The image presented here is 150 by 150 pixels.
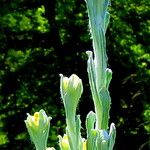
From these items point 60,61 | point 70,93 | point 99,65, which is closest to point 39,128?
point 70,93

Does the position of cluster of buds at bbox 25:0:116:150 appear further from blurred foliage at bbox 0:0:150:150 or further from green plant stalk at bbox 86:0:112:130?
blurred foliage at bbox 0:0:150:150

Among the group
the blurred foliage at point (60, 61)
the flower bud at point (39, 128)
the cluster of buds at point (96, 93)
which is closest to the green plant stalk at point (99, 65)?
the cluster of buds at point (96, 93)

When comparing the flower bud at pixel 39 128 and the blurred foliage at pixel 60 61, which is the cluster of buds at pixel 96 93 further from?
the blurred foliage at pixel 60 61

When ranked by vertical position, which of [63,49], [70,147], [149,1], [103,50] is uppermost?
[149,1]

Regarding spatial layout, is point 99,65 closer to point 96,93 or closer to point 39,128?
point 96,93

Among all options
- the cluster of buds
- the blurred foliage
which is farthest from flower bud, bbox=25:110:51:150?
the blurred foliage

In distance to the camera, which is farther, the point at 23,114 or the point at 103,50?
the point at 23,114

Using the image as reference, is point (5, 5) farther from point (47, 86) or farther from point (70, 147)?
point (70, 147)

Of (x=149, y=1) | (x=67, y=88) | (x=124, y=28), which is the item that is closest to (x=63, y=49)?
(x=124, y=28)
